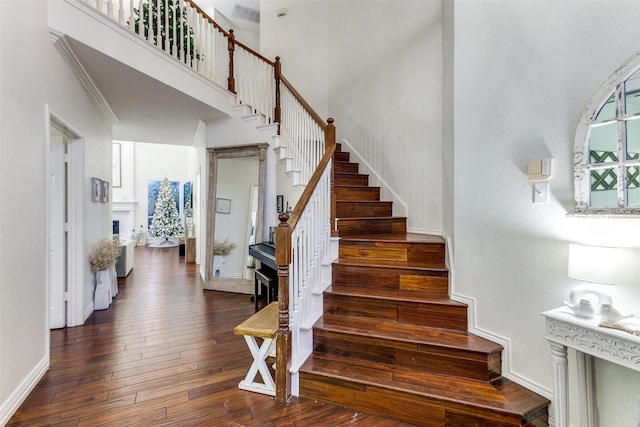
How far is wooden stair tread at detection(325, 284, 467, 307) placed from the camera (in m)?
2.42

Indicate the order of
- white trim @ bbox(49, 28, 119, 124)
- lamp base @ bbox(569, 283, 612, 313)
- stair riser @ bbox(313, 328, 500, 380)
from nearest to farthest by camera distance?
lamp base @ bbox(569, 283, 612, 313), stair riser @ bbox(313, 328, 500, 380), white trim @ bbox(49, 28, 119, 124)

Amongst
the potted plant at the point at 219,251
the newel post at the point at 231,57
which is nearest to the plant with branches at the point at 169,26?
the newel post at the point at 231,57

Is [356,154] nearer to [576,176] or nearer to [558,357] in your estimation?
[576,176]

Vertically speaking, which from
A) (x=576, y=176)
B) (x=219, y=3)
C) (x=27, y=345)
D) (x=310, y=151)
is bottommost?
(x=27, y=345)

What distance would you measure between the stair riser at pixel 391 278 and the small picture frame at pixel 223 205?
2.75 meters

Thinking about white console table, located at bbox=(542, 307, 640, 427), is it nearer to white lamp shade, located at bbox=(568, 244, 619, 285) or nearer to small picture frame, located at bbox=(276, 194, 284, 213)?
white lamp shade, located at bbox=(568, 244, 619, 285)

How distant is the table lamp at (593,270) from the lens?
149 centimetres

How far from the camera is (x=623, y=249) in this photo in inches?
62.9

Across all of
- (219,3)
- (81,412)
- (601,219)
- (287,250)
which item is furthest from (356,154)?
(219,3)

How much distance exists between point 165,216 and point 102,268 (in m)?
7.15

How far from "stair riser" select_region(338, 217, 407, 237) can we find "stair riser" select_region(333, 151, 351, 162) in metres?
1.50

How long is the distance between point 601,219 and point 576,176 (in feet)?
0.88

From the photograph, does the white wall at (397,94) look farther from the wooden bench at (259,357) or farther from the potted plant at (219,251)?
the potted plant at (219,251)

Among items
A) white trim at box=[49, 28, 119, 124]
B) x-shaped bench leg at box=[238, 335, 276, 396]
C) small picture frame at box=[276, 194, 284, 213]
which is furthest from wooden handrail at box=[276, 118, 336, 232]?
white trim at box=[49, 28, 119, 124]
